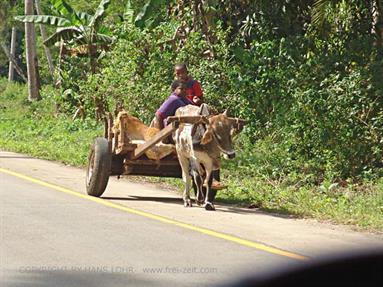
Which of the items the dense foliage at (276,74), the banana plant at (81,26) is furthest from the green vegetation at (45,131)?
the banana plant at (81,26)

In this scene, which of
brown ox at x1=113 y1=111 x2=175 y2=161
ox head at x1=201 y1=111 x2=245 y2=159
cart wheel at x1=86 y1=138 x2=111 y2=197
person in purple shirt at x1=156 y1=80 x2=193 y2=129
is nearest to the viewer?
ox head at x1=201 y1=111 x2=245 y2=159

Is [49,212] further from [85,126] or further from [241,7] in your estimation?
[85,126]

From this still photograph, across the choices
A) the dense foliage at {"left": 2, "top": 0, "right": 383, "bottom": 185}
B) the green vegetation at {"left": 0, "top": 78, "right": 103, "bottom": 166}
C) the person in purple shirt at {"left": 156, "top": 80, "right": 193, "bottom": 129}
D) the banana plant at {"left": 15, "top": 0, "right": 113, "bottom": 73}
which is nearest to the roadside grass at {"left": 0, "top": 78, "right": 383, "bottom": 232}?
the green vegetation at {"left": 0, "top": 78, "right": 103, "bottom": 166}

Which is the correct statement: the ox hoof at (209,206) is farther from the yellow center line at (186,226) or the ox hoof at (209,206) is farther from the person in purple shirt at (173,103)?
the person in purple shirt at (173,103)

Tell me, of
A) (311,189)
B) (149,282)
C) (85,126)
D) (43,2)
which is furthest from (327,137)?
(43,2)

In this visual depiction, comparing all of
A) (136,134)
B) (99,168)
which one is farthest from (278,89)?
(99,168)

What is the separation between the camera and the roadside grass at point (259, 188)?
39.4ft

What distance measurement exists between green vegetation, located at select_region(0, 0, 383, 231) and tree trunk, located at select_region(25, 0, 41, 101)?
26.5 ft

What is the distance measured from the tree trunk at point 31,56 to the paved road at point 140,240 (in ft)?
64.8

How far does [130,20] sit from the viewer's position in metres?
23.8

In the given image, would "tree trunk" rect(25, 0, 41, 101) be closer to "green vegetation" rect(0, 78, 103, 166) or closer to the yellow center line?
"green vegetation" rect(0, 78, 103, 166)

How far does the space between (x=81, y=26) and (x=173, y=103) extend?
49.0ft

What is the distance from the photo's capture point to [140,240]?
9336mm

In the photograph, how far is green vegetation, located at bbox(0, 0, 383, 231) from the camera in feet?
48.4
